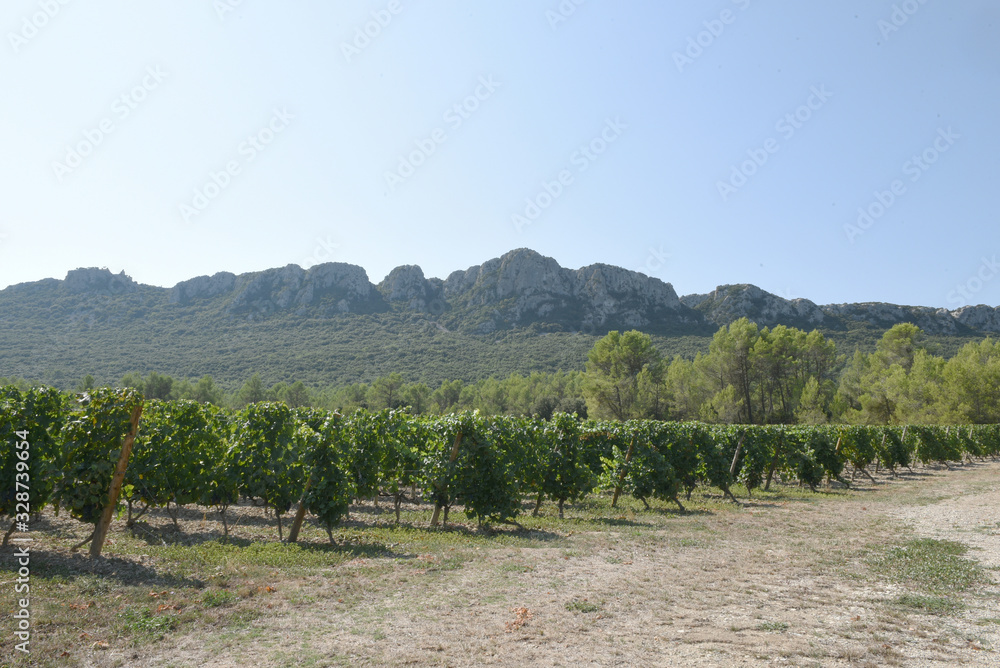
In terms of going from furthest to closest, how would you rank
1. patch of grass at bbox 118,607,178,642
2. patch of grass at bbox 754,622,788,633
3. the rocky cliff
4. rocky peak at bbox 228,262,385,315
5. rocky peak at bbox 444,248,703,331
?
rocky peak at bbox 228,262,385,315, rocky peak at bbox 444,248,703,331, the rocky cliff, patch of grass at bbox 754,622,788,633, patch of grass at bbox 118,607,178,642

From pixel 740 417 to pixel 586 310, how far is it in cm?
7509

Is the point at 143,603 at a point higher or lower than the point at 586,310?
lower

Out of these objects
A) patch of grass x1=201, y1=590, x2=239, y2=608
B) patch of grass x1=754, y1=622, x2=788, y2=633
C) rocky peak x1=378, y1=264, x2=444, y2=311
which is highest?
rocky peak x1=378, y1=264, x2=444, y2=311

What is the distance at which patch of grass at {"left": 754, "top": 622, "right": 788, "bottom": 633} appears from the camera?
577cm

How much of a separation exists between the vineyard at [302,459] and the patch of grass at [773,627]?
6.66 meters

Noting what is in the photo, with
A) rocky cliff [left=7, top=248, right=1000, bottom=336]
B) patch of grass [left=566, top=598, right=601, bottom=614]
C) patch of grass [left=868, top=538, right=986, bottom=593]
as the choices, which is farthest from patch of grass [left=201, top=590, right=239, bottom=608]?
rocky cliff [left=7, top=248, right=1000, bottom=336]

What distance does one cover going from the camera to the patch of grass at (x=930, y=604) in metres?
6.67

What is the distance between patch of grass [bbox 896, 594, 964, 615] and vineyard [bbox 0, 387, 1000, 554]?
7225 millimetres

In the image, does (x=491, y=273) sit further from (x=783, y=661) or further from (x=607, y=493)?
(x=783, y=661)

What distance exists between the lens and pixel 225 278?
135750 millimetres

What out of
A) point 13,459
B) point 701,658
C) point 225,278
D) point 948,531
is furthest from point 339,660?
point 225,278

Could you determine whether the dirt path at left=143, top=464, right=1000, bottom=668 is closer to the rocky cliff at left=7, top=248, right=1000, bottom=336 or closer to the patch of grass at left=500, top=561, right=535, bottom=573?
the patch of grass at left=500, top=561, right=535, bottom=573

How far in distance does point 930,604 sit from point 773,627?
2833 millimetres

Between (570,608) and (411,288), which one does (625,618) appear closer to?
(570,608)
